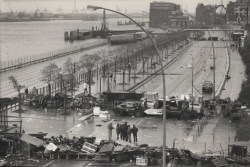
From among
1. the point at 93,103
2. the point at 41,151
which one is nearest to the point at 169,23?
the point at 93,103

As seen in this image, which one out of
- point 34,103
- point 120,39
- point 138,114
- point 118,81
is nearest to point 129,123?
point 138,114

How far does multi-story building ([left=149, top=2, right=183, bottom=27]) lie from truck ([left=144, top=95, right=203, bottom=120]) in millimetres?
156287

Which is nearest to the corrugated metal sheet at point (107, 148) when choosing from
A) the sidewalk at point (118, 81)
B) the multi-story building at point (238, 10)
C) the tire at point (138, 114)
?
the tire at point (138, 114)

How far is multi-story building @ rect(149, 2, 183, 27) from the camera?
186m

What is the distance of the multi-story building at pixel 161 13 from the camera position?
186488 millimetres

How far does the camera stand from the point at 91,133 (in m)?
22.9

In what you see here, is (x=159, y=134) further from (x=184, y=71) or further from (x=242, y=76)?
(x=184, y=71)

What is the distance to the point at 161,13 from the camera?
19138cm

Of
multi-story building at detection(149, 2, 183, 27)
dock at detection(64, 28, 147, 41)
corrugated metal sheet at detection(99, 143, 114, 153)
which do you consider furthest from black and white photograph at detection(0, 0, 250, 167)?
A: multi-story building at detection(149, 2, 183, 27)

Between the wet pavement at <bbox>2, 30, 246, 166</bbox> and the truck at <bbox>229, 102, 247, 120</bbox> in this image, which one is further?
the truck at <bbox>229, 102, 247, 120</bbox>

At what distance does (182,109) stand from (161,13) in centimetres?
16697

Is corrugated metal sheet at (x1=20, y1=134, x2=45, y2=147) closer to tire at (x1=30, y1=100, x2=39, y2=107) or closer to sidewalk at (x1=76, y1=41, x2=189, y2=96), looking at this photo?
tire at (x1=30, y1=100, x2=39, y2=107)

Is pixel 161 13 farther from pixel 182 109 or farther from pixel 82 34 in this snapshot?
pixel 182 109

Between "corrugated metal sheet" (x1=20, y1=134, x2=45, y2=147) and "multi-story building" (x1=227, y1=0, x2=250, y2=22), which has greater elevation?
"multi-story building" (x1=227, y1=0, x2=250, y2=22)
